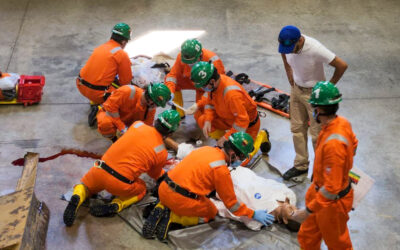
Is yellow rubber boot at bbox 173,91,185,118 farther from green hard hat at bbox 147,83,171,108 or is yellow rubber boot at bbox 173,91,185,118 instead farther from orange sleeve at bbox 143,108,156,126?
green hard hat at bbox 147,83,171,108

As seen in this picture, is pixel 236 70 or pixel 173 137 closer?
pixel 173 137

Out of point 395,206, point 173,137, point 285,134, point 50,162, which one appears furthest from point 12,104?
point 395,206

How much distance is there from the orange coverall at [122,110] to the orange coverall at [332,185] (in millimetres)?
2642

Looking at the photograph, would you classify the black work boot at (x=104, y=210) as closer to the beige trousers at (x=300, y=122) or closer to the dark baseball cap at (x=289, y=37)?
the beige trousers at (x=300, y=122)

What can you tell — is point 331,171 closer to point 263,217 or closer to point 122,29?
point 263,217

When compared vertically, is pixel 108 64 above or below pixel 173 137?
above

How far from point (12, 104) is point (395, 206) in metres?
5.71

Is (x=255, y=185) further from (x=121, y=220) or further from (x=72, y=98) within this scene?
(x=72, y=98)

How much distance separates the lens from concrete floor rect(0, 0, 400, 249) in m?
5.09

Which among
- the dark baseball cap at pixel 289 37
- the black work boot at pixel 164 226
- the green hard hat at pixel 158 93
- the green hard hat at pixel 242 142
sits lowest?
the black work boot at pixel 164 226

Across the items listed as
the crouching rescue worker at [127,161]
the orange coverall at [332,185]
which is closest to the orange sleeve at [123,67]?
the crouching rescue worker at [127,161]

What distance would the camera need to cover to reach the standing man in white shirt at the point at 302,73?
4906mm

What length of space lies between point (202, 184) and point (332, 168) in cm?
144

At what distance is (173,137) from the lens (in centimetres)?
646
